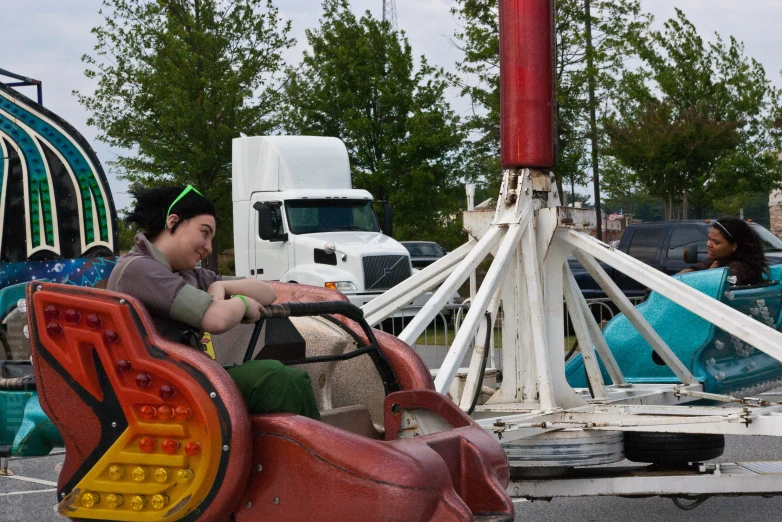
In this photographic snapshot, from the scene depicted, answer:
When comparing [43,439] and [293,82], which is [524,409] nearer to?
[43,439]

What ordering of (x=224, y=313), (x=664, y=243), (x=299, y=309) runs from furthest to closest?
1. (x=664, y=243)
2. (x=299, y=309)
3. (x=224, y=313)

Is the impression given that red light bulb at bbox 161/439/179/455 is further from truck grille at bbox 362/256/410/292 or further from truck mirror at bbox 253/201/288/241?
truck mirror at bbox 253/201/288/241

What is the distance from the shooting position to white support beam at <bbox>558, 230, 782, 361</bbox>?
531 centimetres

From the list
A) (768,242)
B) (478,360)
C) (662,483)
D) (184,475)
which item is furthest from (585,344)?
(768,242)

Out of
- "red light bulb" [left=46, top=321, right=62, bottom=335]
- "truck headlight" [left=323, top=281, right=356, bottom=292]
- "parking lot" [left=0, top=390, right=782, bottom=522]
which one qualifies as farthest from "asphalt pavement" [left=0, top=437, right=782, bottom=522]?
"truck headlight" [left=323, top=281, right=356, bottom=292]

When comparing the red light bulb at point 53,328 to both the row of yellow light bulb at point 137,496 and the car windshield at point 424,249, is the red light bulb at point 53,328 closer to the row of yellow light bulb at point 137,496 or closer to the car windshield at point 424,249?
the row of yellow light bulb at point 137,496

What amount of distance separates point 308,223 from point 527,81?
44.2ft

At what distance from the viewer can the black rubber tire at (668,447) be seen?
5.36 metres

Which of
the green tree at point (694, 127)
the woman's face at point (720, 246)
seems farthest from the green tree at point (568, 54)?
the woman's face at point (720, 246)

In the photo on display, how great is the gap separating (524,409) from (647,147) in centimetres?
2335

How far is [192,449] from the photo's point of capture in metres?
3.21

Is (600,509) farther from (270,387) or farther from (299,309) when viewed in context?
(270,387)

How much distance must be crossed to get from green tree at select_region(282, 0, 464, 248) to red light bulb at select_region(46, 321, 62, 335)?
26.8 m

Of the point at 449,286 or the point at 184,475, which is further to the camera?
the point at 449,286
